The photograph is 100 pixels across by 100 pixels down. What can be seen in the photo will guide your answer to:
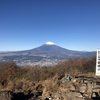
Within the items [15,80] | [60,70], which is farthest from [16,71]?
[60,70]

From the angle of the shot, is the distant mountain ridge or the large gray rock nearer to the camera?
the large gray rock

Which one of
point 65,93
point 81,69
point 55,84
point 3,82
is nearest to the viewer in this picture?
point 65,93

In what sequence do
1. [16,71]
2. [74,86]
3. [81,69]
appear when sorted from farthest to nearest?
[81,69] → [16,71] → [74,86]

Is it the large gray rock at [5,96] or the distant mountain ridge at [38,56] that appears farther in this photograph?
the distant mountain ridge at [38,56]

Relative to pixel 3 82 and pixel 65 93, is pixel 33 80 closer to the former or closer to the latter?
pixel 3 82

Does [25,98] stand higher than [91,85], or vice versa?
[91,85]

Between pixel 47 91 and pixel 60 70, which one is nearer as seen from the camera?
pixel 47 91

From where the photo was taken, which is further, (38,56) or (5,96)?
(38,56)

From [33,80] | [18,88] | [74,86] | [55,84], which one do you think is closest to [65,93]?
[74,86]

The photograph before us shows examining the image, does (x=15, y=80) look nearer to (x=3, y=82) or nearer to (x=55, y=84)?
(x=3, y=82)
